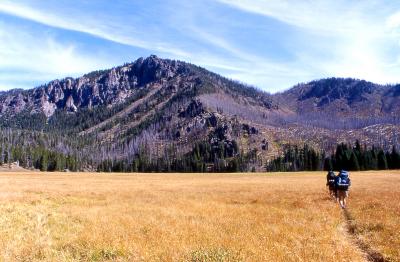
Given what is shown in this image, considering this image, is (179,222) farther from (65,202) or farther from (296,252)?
(65,202)

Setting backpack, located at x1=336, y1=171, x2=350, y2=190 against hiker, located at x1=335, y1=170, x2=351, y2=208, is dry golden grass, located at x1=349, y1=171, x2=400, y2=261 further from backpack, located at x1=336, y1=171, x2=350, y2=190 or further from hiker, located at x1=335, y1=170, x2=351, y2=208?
backpack, located at x1=336, y1=171, x2=350, y2=190

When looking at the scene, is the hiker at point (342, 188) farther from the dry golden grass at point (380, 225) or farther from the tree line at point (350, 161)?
the tree line at point (350, 161)

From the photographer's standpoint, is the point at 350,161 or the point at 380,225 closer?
the point at 380,225

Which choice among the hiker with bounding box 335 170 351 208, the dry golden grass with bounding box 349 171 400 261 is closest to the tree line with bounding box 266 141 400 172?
the hiker with bounding box 335 170 351 208

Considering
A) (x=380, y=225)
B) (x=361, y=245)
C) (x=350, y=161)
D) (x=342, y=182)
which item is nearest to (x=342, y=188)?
(x=342, y=182)

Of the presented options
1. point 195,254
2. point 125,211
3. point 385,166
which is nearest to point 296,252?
point 195,254

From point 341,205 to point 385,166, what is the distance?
387ft

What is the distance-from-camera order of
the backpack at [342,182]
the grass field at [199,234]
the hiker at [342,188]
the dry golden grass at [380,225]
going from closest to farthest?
the grass field at [199,234], the dry golden grass at [380,225], the hiker at [342,188], the backpack at [342,182]

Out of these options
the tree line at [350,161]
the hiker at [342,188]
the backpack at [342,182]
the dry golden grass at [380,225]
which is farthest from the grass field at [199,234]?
the tree line at [350,161]

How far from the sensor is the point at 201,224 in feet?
59.4

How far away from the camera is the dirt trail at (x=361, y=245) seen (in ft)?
40.4

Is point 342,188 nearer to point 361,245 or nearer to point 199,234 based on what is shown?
point 361,245

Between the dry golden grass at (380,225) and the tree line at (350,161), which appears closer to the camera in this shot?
the dry golden grass at (380,225)

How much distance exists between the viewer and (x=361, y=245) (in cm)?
1458
